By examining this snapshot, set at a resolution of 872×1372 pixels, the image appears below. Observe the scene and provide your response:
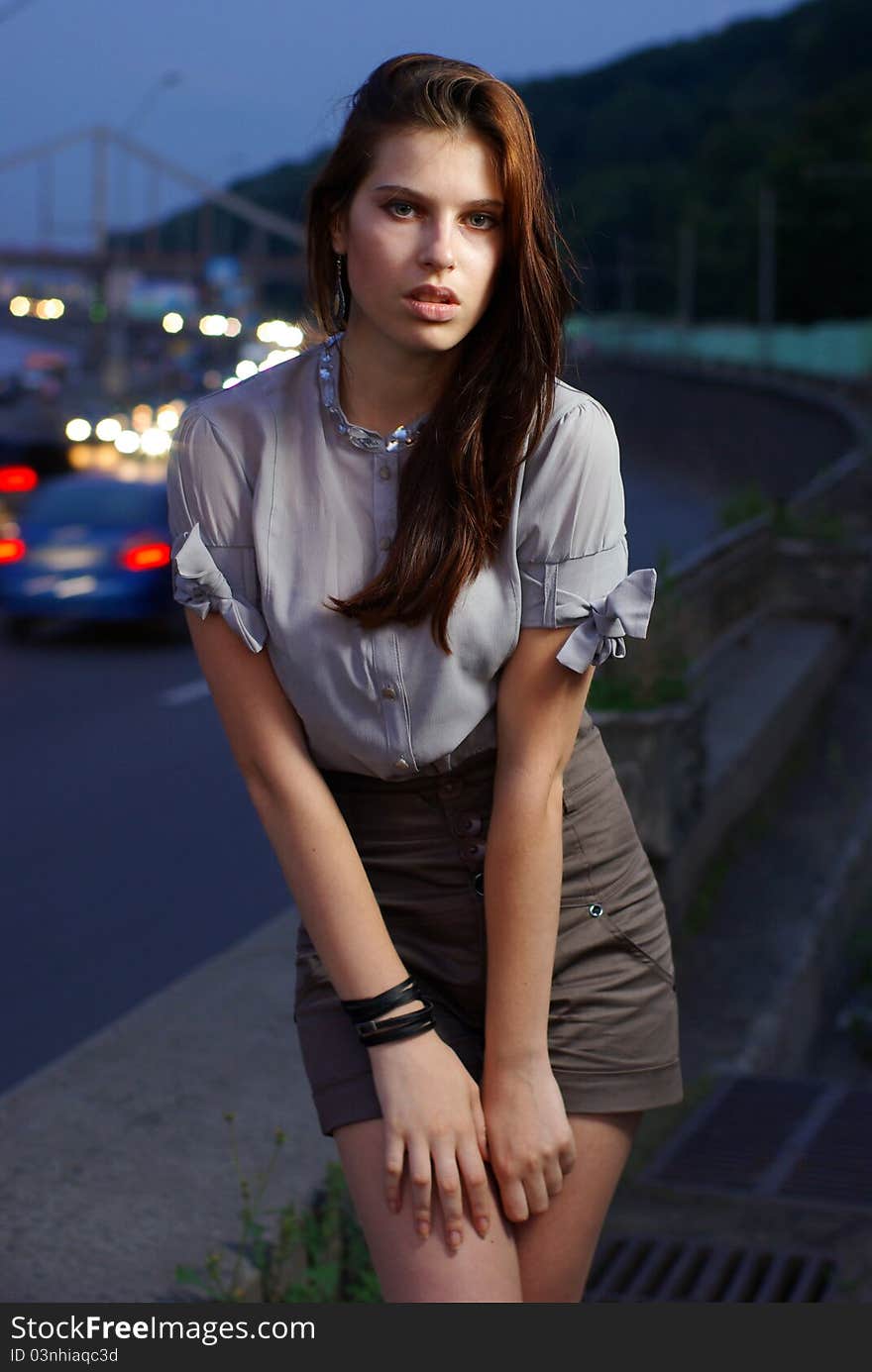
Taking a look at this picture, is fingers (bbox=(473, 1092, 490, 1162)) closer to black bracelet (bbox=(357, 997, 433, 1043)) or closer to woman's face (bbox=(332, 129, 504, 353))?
black bracelet (bbox=(357, 997, 433, 1043))

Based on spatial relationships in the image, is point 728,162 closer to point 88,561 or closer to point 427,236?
point 88,561

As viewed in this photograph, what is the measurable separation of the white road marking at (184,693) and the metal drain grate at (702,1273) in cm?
949

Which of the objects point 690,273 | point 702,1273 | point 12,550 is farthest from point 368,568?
point 690,273

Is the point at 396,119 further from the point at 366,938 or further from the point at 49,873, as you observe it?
the point at 49,873

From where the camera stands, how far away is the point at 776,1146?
4973mm

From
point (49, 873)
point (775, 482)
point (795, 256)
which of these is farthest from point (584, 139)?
point (49, 873)

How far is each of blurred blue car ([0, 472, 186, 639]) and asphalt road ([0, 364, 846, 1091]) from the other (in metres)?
0.36

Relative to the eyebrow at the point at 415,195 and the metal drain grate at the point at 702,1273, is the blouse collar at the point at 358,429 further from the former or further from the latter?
the metal drain grate at the point at 702,1273

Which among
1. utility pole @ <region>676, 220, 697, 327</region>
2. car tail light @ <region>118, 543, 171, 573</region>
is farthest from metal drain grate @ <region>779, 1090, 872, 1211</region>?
utility pole @ <region>676, 220, 697, 327</region>

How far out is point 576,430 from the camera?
216 centimetres

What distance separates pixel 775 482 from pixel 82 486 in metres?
18.0

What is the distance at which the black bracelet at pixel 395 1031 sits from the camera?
2.16 m

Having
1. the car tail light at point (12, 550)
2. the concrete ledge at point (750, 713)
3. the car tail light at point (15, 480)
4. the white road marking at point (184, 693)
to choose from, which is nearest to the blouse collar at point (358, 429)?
the concrete ledge at point (750, 713)

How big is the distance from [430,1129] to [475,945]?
0.24 meters
